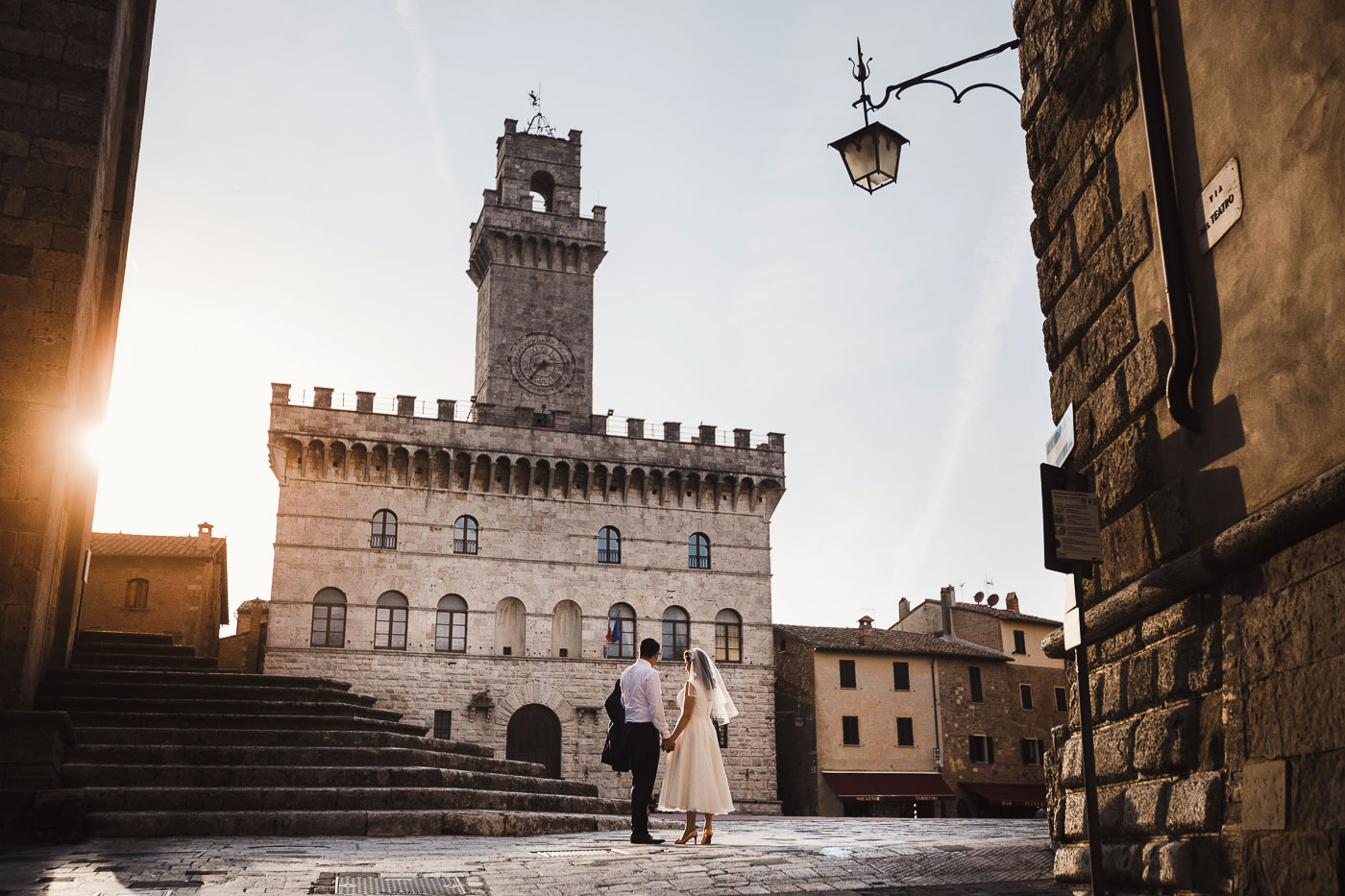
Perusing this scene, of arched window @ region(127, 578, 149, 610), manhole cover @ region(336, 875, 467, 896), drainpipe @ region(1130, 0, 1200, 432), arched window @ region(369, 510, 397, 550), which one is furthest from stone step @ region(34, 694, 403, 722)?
arched window @ region(127, 578, 149, 610)

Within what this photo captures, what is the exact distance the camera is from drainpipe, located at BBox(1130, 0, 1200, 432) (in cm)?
475

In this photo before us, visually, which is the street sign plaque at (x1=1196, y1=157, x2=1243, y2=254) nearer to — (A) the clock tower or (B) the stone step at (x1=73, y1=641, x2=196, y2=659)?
(B) the stone step at (x1=73, y1=641, x2=196, y2=659)

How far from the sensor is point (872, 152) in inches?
323

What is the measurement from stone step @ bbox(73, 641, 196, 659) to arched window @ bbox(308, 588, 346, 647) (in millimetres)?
10913

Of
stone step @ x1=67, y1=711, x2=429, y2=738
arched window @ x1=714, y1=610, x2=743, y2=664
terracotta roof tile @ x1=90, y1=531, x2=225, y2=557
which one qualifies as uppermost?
terracotta roof tile @ x1=90, y1=531, x2=225, y2=557

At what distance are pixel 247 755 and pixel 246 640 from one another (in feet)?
84.0

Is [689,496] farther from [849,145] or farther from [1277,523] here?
[1277,523]

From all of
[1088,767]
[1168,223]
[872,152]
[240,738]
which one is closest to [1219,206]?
[1168,223]

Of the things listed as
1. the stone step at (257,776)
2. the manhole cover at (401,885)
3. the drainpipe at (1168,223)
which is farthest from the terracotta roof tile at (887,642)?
the drainpipe at (1168,223)

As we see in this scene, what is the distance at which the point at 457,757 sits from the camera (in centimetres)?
1509

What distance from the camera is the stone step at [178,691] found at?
13508 mm

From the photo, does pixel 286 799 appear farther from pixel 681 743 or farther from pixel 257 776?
pixel 681 743

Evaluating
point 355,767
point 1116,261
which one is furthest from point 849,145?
point 355,767

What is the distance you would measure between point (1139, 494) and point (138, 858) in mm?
6818
